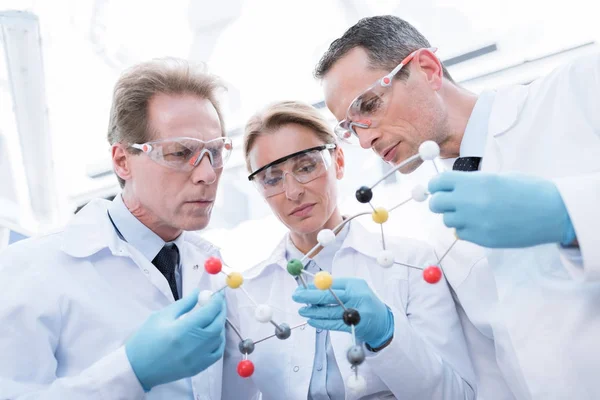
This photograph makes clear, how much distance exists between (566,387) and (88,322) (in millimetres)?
1383

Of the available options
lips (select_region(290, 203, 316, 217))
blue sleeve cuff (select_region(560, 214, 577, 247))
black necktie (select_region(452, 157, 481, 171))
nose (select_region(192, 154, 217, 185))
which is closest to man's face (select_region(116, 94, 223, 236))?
nose (select_region(192, 154, 217, 185))

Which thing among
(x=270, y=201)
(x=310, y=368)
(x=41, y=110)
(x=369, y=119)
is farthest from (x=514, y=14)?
(x=41, y=110)

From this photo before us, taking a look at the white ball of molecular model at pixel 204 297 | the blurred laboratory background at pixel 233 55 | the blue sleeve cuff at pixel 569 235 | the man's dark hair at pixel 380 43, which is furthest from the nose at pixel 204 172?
the blurred laboratory background at pixel 233 55

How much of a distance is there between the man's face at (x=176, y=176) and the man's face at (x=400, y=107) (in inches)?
20.6

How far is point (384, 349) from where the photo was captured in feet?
4.75

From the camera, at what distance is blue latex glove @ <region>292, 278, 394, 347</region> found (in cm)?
139

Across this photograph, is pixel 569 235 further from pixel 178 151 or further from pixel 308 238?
pixel 178 151

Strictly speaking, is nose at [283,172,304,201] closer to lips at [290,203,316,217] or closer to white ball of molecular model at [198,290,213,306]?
lips at [290,203,316,217]

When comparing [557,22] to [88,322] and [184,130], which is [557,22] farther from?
[88,322]

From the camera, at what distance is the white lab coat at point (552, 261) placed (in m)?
1.19

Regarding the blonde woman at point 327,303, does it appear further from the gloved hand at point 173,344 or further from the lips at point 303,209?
the gloved hand at point 173,344

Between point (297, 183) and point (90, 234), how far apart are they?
30.9 inches

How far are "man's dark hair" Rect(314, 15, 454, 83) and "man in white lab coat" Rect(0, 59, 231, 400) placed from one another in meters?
0.51

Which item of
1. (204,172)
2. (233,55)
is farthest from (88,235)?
(233,55)
